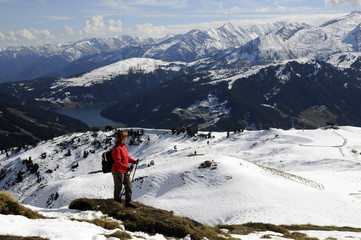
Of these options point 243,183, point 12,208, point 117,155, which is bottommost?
point 243,183

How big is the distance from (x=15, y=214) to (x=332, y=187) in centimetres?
4497

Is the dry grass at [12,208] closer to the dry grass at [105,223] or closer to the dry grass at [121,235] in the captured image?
the dry grass at [105,223]

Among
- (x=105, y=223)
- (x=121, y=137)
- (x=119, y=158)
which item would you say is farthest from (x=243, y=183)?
(x=105, y=223)

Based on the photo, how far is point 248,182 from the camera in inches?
1624

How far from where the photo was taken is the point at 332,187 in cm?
4481

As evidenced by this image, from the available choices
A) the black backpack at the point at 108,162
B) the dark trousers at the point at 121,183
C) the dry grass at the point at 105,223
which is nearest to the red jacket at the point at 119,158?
the black backpack at the point at 108,162

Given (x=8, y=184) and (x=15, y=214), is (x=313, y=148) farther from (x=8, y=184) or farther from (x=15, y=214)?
(x=8, y=184)

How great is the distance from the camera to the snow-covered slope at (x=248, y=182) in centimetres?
3331

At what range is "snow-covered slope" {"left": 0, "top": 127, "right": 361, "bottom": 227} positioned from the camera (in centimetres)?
3331

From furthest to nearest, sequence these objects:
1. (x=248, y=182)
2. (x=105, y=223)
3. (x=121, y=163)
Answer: (x=248, y=182), (x=121, y=163), (x=105, y=223)

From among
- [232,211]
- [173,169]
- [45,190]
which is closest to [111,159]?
[232,211]

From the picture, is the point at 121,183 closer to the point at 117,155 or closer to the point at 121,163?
the point at 121,163

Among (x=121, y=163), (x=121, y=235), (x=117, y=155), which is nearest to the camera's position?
(x=121, y=235)

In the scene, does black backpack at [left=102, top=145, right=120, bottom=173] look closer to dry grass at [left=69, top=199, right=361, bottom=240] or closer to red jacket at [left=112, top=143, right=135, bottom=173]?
red jacket at [left=112, top=143, right=135, bottom=173]
